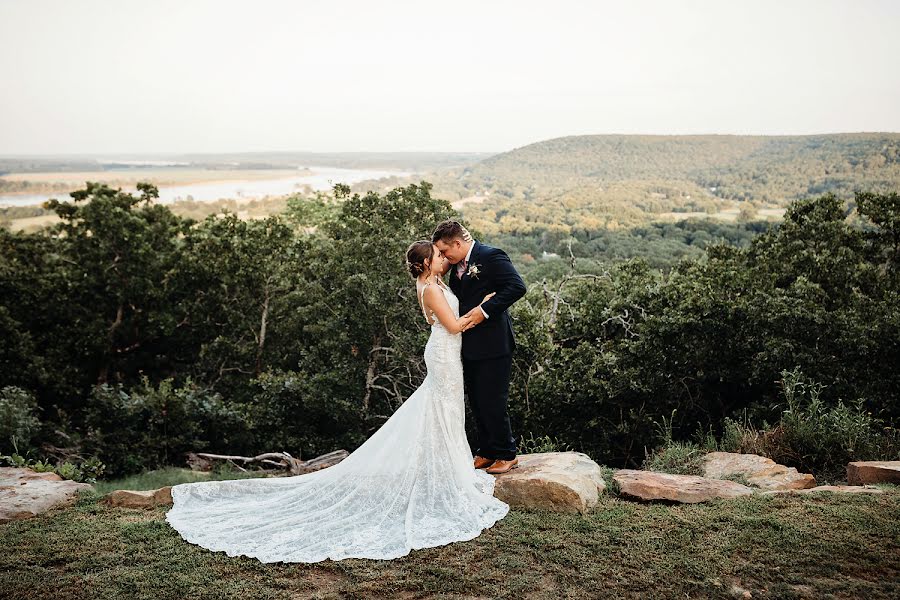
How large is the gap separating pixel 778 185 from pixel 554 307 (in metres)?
28.2

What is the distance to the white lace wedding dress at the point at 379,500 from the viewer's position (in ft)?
15.8

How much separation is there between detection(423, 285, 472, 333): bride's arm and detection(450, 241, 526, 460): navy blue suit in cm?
18

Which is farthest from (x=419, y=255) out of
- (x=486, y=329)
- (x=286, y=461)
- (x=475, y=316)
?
(x=286, y=461)

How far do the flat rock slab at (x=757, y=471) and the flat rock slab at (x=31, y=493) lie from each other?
19.8 feet

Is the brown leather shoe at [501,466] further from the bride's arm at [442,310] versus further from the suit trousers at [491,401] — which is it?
the bride's arm at [442,310]

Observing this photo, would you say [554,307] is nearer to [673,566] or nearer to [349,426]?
[349,426]

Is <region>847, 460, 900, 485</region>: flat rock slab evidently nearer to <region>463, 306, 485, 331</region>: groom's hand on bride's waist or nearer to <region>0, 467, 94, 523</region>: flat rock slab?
<region>463, 306, 485, 331</region>: groom's hand on bride's waist

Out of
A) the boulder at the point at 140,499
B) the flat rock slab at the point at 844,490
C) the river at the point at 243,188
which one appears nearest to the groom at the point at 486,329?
the flat rock slab at the point at 844,490

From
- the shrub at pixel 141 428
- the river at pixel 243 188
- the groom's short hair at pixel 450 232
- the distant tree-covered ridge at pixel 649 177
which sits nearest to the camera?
the groom's short hair at pixel 450 232

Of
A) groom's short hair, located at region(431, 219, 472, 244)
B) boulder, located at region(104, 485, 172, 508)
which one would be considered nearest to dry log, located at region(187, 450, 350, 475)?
boulder, located at region(104, 485, 172, 508)

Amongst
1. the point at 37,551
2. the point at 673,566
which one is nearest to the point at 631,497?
the point at 673,566

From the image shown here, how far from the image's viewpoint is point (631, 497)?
18.1ft

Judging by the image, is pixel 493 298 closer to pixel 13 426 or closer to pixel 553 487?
pixel 553 487

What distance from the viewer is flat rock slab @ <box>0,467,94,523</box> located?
561 cm
